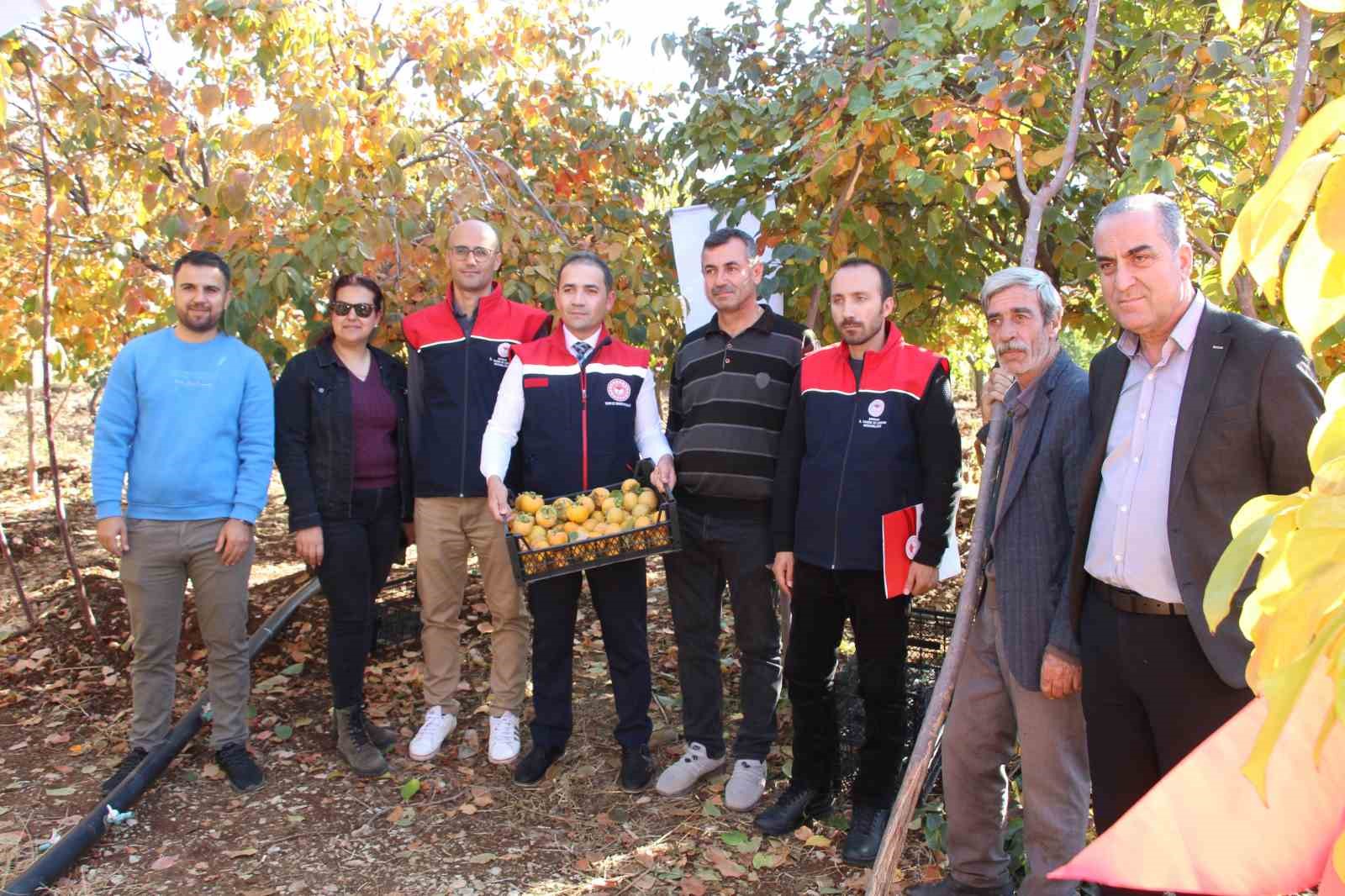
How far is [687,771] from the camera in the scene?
414 centimetres

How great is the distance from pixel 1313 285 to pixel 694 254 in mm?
4318

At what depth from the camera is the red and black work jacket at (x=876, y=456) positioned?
347 centimetres

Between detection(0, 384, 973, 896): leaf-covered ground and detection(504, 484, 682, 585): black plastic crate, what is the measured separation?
41.3 inches

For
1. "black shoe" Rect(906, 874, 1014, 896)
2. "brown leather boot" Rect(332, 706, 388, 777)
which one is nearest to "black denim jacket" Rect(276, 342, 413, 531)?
"brown leather boot" Rect(332, 706, 388, 777)

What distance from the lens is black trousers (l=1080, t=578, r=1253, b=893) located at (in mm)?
2361

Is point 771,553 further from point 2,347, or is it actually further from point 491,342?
point 2,347

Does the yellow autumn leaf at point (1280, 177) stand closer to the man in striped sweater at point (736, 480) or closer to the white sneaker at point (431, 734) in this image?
the man in striped sweater at point (736, 480)

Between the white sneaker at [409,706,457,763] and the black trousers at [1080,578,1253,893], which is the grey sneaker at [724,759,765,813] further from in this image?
the black trousers at [1080,578,1253,893]

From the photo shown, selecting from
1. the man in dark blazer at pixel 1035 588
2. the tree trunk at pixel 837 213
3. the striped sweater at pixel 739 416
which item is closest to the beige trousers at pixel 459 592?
the striped sweater at pixel 739 416

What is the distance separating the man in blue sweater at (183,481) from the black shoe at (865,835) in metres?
2.39

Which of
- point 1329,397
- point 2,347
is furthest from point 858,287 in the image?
point 2,347

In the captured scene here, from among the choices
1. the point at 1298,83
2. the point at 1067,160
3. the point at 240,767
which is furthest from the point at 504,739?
the point at 1298,83

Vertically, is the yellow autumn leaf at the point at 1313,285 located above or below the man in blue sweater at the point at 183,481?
above

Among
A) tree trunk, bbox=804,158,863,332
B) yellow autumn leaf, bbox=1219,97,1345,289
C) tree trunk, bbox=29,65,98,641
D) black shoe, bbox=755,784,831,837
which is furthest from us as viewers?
tree trunk, bbox=29,65,98,641
